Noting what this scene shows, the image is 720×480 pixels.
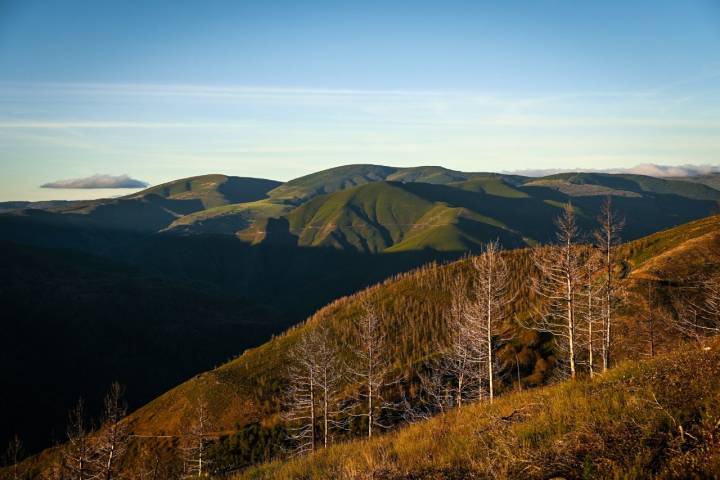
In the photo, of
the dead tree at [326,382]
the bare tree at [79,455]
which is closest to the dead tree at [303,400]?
the dead tree at [326,382]

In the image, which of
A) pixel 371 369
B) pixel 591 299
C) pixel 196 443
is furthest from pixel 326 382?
pixel 196 443

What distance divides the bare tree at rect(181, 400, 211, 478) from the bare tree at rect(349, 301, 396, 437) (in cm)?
2034

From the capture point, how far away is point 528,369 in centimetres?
5509

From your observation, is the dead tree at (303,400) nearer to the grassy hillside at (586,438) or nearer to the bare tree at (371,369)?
the bare tree at (371,369)

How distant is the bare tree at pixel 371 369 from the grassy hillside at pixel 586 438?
10056 mm

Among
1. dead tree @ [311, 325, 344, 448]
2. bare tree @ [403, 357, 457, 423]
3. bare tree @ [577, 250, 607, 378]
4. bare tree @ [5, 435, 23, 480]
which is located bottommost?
bare tree @ [5, 435, 23, 480]

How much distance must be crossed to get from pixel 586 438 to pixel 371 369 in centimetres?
3428

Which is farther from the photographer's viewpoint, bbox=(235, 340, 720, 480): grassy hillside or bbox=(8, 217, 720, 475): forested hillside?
bbox=(8, 217, 720, 475): forested hillside

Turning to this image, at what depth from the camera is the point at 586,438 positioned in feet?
27.7

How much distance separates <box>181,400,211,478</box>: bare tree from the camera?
176ft

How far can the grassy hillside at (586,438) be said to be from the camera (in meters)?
7.24

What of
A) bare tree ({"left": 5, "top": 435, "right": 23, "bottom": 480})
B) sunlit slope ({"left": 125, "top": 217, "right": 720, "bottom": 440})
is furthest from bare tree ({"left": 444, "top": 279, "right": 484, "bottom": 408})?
bare tree ({"left": 5, "top": 435, "right": 23, "bottom": 480})

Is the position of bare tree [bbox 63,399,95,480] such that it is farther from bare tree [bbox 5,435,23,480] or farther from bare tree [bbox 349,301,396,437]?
bare tree [bbox 349,301,396,437]

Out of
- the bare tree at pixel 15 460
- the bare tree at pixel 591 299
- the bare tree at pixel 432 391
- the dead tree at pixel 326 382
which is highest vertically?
the bare tree at pixel 591 299
